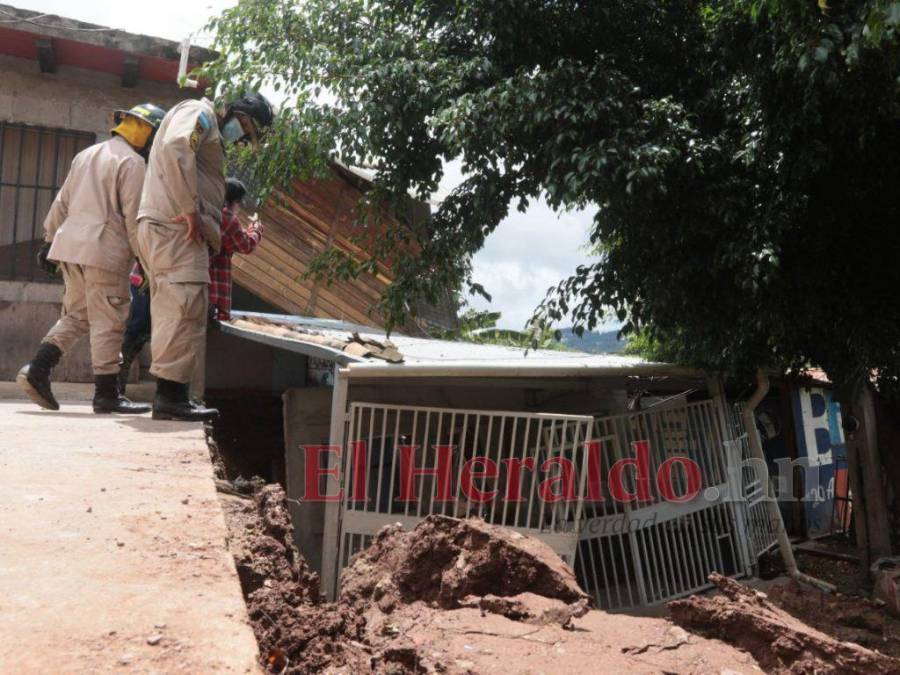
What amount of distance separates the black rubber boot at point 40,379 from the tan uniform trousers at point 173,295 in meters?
0.71

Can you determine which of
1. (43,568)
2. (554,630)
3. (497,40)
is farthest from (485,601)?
(497,40)

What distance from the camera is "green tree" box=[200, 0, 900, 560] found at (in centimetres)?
605

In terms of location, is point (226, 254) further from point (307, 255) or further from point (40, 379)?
point (307, 255)

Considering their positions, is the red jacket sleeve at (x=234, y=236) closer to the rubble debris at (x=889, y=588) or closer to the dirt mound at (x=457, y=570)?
the dirt mound at (x=457, y=570)

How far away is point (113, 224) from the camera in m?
4.89

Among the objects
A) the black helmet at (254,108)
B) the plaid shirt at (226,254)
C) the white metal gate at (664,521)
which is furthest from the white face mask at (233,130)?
the white metal gate at (664,521)

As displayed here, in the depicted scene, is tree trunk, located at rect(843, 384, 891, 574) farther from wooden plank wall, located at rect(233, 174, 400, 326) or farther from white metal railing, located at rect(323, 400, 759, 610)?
wooden plank wall, located at rect(233, 174, 400, 326)

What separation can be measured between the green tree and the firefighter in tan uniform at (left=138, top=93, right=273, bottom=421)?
9.11ft

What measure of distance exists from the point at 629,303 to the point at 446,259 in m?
1.84

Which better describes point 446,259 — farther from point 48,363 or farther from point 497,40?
point 48,363

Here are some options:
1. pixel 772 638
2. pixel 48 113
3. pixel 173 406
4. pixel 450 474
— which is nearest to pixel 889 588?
pixel 450 474

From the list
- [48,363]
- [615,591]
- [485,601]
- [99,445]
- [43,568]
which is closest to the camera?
[43,568]

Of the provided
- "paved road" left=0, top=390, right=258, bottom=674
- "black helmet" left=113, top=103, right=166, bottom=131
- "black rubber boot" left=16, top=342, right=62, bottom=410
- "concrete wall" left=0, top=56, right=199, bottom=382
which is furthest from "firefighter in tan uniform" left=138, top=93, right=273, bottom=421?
"concrete wall" left=0, top=56, right=199, bottom=382

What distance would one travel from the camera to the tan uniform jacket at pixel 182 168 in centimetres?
437
